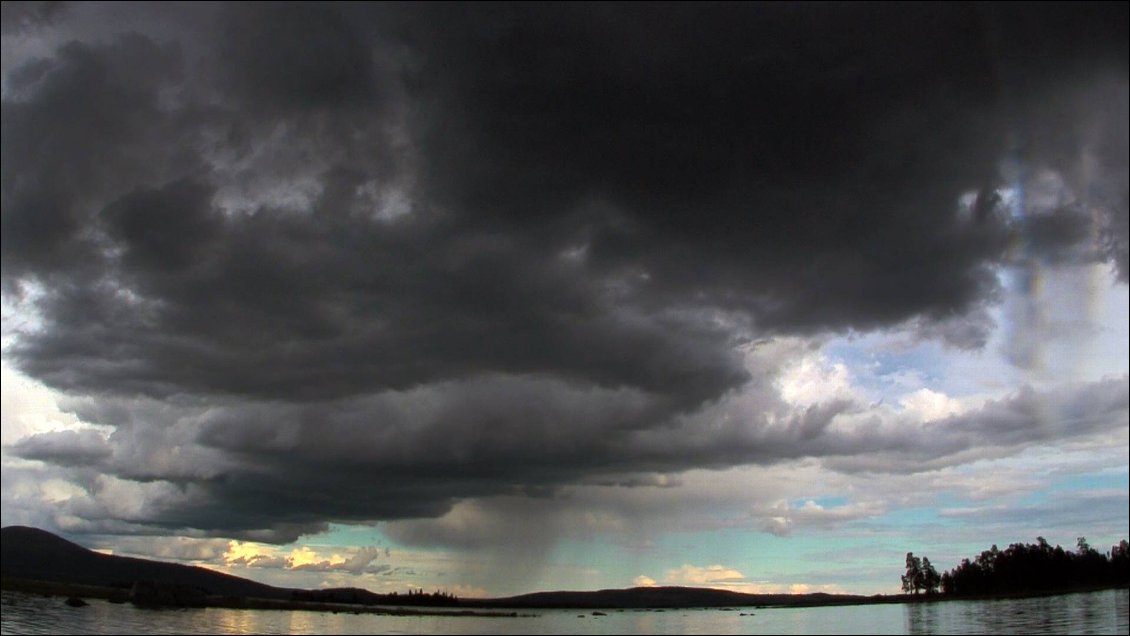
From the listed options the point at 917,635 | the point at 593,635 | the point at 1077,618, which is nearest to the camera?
the point at 1077,618

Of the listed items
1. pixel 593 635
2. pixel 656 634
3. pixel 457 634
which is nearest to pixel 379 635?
pixel 457 634

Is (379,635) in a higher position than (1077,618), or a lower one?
lower

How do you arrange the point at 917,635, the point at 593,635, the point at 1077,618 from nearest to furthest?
1. the point at 1077,618
2. the point at 917,635
3. the point at 593,635

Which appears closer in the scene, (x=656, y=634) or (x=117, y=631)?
(x=117, y=631)

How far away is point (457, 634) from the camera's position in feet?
636

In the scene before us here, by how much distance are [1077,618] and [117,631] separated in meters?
159

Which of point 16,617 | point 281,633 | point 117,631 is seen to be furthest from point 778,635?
point 16,617

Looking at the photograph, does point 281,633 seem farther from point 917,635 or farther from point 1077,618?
point 1077,618

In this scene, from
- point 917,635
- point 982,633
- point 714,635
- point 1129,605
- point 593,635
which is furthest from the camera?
point 593,635

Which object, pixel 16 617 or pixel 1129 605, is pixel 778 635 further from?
pixel 16 617

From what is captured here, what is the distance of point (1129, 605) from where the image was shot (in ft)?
533

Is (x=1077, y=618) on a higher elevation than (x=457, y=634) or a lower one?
higher

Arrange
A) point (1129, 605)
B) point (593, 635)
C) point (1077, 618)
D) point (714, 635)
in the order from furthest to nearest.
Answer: point (593, 635), point (714, 635), point (1129, 605), point (1077, 618)

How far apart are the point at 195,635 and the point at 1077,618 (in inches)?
5738
